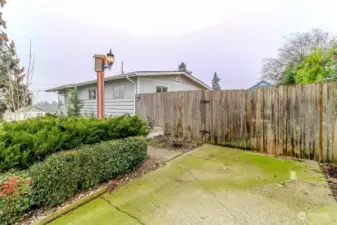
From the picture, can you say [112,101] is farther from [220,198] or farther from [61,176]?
[220,198]

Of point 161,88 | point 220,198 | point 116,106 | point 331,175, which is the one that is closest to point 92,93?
point 116,106

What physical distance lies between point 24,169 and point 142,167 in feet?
Result: 7.03

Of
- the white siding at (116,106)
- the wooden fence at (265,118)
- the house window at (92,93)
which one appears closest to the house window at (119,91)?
the white siding at (116,106)

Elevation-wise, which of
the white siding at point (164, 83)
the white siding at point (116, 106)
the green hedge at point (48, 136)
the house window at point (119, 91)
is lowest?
the green hedge at point (48, 136)

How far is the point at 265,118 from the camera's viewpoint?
188 inches

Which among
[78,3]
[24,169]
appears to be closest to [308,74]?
[24,169]

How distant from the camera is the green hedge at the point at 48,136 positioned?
224 centimetres

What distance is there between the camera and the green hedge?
2.24 meters

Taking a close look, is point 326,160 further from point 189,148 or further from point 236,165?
point 189,148

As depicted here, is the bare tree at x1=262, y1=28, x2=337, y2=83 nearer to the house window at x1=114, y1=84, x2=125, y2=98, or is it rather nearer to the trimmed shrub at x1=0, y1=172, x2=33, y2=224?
the house window at x1=114, y1=84, x2=125, y2=98

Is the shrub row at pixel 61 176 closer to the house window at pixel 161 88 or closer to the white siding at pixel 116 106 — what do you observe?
the white siding at pixel 116 106

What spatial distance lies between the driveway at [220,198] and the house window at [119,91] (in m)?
6.75

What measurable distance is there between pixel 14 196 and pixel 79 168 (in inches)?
31.1

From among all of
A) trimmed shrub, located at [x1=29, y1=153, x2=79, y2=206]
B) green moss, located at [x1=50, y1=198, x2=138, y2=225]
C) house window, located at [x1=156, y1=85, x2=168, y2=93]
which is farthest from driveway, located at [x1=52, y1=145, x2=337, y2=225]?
house window, located at [x1=156, y1=85, x2=168, y2=93]
